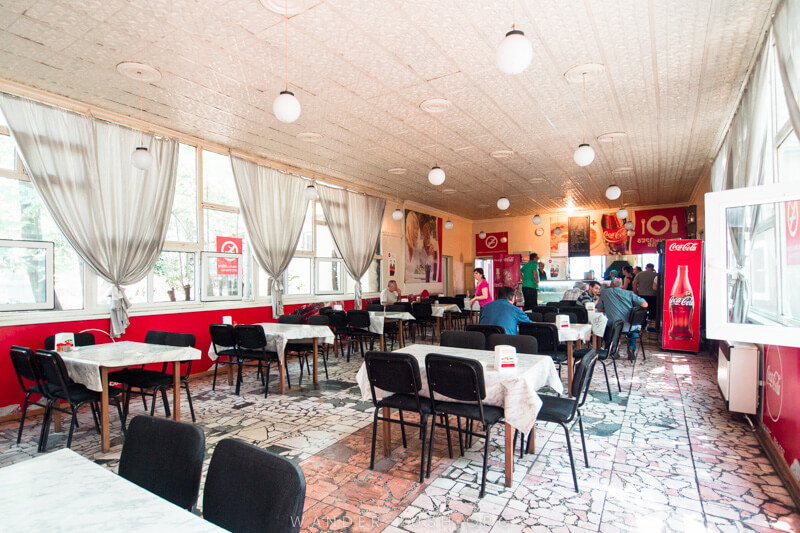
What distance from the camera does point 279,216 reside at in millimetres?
8055

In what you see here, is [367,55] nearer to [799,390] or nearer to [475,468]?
[475,468]

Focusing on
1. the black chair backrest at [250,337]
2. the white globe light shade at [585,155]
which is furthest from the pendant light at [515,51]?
the black chair backrest at [250,337]

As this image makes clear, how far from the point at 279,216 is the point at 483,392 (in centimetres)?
616

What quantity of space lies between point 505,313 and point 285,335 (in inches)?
105

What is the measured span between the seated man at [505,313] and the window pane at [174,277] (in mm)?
4578

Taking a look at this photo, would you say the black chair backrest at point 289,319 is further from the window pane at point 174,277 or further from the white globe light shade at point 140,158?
the white globe light shade at point 140,158

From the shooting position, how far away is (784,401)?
10.6ft

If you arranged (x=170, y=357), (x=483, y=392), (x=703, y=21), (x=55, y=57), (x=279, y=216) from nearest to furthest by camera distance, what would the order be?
(x=483, y=392) < (x=703, y=21) < (x=170, y=357) < (x=55, y=57) < (x=279, y=216)

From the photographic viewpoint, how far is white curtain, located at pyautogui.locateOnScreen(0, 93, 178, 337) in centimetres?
493

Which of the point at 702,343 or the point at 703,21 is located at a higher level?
the point at 703,21

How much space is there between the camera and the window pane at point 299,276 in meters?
8.61

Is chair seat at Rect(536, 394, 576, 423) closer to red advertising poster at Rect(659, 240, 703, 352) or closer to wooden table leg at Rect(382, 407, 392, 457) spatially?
wooden table leg at Rect(382, 407, 392, 457)

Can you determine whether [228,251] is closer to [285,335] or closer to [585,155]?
[285,335]

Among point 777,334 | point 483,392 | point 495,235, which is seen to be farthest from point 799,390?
point 495,235
